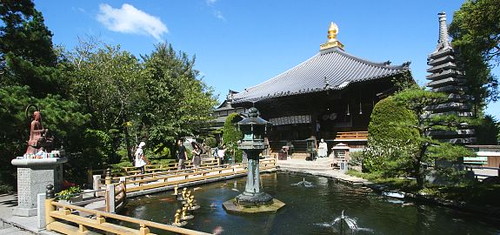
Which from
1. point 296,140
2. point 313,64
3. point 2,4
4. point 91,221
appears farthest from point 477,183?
point 313,64

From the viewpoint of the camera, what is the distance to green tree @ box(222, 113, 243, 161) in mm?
27658

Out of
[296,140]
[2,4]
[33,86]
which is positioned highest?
[2,4]

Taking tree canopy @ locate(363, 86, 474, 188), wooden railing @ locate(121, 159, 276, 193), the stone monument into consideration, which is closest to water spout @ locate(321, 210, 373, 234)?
tree canopy @ locate(363, 86, 474, 188)

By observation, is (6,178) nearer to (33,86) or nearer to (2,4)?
(33,86)

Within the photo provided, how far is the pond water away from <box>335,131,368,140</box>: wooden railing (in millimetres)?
13111

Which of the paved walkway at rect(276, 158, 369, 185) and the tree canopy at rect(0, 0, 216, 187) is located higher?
the tree canopy at rect(0, 0, 216, 187)

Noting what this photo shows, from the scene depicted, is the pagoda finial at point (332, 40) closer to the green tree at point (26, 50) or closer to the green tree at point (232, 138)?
the green tree at point (232, 138)

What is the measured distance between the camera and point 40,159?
9.11m

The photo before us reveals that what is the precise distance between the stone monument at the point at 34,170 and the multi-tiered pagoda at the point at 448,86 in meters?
16.4

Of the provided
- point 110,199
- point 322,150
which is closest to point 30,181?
point 110,199

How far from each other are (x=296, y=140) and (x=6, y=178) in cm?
2322

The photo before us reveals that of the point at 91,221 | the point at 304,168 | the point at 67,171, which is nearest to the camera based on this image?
the point at 91,221

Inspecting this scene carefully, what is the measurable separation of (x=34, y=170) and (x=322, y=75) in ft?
89.2

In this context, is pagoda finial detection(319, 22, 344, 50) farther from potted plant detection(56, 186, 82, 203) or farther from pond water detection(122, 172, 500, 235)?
potted plant detection(56, 186, 82, 203)
